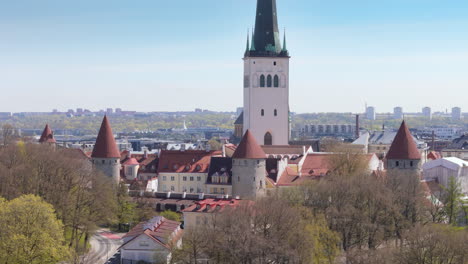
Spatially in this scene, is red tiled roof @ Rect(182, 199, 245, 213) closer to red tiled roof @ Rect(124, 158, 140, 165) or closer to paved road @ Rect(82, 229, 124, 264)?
paved road @ Rect(82, 229, 124, 264)

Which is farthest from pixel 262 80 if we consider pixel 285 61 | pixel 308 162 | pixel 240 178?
pixel 240 178

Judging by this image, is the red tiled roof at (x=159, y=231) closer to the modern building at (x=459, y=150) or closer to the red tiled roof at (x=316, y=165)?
the red tiled roof at (x=316, y=165)

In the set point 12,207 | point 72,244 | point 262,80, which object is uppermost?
point 262,80

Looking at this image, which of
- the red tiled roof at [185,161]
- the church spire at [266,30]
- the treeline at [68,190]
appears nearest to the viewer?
the treeline at [68,190]

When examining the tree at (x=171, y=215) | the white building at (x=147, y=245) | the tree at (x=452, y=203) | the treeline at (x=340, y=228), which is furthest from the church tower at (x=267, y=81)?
the white building at (x=147, y=245)

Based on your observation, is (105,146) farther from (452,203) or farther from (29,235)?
(452,203)

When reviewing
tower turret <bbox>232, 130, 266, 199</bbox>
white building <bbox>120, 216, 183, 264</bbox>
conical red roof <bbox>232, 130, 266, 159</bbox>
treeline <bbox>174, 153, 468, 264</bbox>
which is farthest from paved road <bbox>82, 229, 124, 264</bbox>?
conical red roof <bbox>232, 130, 266, 159</bbox>

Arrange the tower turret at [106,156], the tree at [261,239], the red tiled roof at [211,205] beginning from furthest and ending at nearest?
the tower turret at [106,156]
the red tiled roof at [211,205]
the tree at [261,239]

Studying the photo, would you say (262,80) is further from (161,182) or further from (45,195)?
(45,195)
